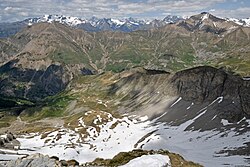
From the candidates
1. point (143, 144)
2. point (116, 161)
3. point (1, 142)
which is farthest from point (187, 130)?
point (116, 161)

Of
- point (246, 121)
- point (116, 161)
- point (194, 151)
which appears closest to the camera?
point (116, 161)

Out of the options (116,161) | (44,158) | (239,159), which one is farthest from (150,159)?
(239,159)

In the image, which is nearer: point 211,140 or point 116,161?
point 116,161

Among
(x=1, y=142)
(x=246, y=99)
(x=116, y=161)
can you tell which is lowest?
(x=1, y=142)

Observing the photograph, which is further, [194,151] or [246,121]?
[246,121]

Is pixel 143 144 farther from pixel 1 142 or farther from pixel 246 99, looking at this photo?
pixel 1 142

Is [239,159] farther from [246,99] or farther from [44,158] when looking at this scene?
[44,158]

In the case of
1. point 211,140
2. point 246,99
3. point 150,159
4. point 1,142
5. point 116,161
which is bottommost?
point 1,142

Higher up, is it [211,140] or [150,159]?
[150,159]

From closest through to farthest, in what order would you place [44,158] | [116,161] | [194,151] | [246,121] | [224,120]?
[44,158] < [116,161] < [194,151] < [246,121] < [224,120]
